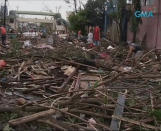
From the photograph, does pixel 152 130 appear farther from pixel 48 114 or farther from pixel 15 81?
pixel 15 81

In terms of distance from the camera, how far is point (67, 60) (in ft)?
32.8

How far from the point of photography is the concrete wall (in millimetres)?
17156

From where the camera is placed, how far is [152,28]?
18219 mm

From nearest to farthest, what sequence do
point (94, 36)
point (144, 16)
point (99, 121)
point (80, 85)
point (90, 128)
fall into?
point (90, 128)
point (99, 121)
point (80, 85)
point (94, 36)
point (144, 16)

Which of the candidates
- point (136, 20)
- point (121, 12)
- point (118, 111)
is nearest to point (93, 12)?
point (121, 12)

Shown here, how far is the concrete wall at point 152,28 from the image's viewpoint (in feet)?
56.3

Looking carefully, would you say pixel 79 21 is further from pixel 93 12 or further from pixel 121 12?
pixel 121 12

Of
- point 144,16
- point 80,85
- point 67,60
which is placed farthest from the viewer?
point 144,16

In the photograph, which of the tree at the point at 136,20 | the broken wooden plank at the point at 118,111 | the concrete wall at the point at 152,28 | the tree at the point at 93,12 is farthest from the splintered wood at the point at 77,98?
the tree at the point at 93,12

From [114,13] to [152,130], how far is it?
18974 millimetres

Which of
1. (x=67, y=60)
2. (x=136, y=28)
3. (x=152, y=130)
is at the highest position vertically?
(x=136, y=28)

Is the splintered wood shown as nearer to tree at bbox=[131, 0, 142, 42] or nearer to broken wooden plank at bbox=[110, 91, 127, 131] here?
broken wooden plank at bbox=[110, 91, 127, 131]

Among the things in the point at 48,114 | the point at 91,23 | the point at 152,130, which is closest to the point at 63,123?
the point at 48,114

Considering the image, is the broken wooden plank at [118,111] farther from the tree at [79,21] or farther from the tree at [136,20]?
the tree at [79,21]
